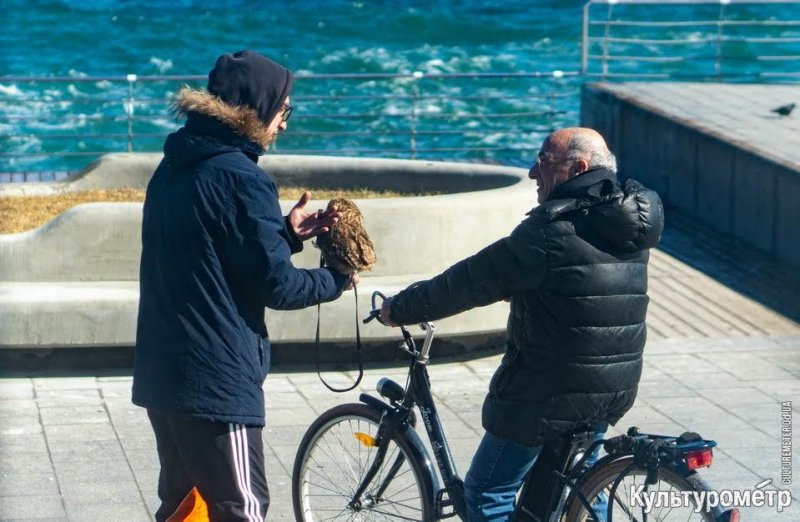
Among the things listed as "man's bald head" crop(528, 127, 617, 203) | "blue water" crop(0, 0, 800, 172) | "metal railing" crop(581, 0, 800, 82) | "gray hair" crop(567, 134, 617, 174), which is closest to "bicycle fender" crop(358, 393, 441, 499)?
"man's bald head" crop(528, 127, 617, 203)

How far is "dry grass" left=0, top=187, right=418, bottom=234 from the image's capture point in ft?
27.8

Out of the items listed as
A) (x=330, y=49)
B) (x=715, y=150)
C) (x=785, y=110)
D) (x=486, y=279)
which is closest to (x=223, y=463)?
(x=486, y=279)

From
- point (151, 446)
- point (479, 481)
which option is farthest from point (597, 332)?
point (151, 446)

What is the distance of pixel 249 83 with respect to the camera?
151 inches

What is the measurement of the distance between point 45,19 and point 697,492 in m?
38.1

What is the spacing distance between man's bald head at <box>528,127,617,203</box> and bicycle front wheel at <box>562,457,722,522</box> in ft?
2.80

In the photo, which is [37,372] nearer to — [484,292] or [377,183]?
[377,183]

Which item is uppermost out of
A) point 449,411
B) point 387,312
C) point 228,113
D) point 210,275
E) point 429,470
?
point 228,113

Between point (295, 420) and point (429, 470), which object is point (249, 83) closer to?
point (429, 470)

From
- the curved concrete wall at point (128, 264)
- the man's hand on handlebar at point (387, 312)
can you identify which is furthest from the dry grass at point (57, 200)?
the man's hand on handlebar at point (387, 312)

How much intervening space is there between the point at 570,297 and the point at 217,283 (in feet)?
3.35

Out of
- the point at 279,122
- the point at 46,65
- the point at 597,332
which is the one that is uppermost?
the point at 279,122

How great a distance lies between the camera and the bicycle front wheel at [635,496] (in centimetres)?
375

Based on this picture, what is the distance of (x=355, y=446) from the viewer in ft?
15.4
